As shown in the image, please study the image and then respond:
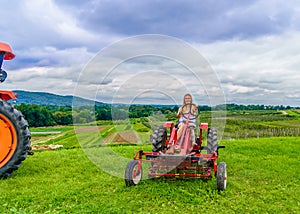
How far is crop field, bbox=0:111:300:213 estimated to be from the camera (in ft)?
18.3

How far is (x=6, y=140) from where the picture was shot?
727 cm

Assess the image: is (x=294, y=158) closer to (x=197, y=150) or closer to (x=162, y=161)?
(x=197, y=150)

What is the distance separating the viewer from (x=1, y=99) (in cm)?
737

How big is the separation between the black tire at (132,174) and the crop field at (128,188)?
6.9 inches

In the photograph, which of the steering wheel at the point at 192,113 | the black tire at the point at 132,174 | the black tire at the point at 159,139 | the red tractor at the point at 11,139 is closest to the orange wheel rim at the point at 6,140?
the red tractor at the point at 11,139

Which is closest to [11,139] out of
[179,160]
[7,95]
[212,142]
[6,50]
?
[7,95]

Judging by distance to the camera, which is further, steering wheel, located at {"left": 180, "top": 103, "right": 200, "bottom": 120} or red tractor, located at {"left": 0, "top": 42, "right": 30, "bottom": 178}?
steering wheel, located at {"left": 180, "top": 103, "right": 200, "bottom": 120}

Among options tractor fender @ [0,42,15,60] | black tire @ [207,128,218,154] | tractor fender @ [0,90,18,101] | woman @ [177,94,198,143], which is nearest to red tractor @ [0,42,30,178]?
tractor fender @ [0,90,18,101]

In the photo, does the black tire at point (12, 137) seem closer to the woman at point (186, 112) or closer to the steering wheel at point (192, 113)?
the woman at point (186, 112)

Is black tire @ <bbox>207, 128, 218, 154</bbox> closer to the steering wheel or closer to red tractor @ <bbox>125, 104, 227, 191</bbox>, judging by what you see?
red tractor @ <bbox>125, 104, 227, 191</bbox>

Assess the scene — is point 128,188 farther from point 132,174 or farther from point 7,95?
point 7,95

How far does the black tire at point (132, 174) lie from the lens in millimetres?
6593

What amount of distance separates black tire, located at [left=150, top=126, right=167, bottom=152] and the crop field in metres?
0.42

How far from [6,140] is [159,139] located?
361 centimetres
